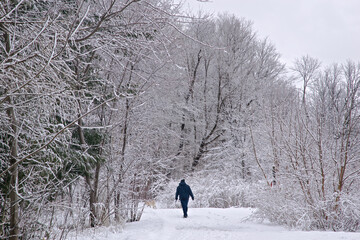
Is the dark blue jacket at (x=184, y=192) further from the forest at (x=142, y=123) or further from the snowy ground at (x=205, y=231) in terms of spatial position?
the forest at (x=142, y=123)

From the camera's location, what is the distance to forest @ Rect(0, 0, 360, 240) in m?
3.80

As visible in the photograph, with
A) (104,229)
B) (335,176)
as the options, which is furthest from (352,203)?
(104,229)

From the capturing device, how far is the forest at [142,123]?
3801mm

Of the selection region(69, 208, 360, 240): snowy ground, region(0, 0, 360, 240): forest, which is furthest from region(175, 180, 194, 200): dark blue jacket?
region(0, 0, 360, 240): forest

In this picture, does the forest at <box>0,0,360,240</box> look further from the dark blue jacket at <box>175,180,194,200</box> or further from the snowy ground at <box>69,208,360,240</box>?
the dark blue jacket at <box>175,180,194,200</box>

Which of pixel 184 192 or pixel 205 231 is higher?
pixel 184 192

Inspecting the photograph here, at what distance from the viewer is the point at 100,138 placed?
812cm

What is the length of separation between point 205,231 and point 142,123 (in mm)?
4381

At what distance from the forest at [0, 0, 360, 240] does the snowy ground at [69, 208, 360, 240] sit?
0.54 meters

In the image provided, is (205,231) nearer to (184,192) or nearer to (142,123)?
(184,192)

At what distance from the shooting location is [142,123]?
1112cm

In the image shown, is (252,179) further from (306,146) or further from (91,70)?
(91,70)

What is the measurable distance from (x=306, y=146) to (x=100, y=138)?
575cm

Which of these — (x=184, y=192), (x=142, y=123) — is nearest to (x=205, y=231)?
(x=184, y=192)
